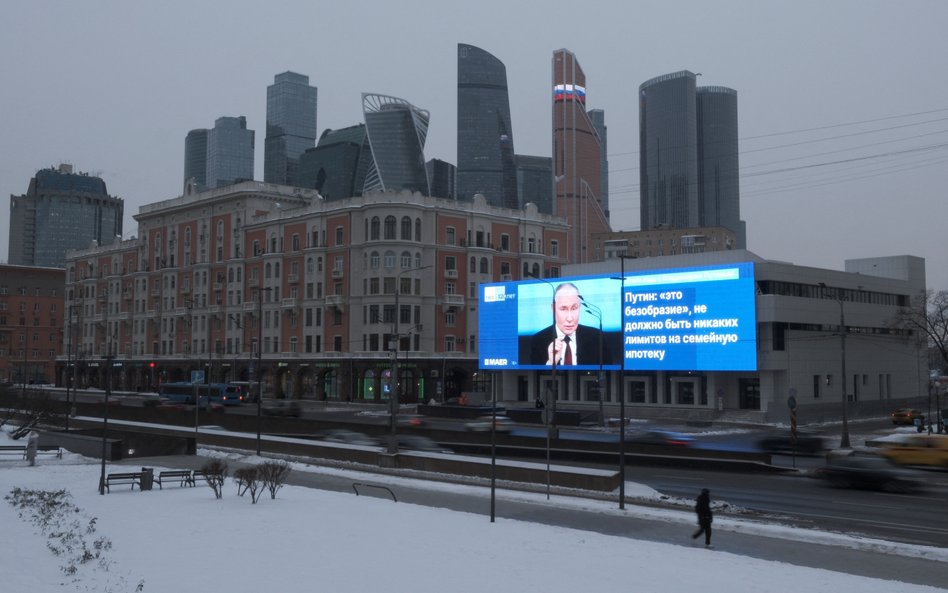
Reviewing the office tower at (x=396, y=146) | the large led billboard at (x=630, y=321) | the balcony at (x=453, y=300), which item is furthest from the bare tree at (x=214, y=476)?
the office tower at (x=396, y=146)

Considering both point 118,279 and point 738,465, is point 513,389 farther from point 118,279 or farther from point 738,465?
point 118,279

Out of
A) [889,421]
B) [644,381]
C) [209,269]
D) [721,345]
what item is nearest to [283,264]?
[209,269]

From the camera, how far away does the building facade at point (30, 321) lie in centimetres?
15650

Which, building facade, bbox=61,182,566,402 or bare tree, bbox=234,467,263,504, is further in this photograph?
building facade, bbox=61,182,566,402

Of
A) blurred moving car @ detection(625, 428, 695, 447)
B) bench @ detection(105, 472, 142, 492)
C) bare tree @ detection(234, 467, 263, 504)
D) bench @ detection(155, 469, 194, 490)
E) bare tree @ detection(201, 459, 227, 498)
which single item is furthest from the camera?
blurred moving car @ detection(625, 428, 695, 447)

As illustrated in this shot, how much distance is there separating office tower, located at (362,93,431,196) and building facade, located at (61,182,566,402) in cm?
1342

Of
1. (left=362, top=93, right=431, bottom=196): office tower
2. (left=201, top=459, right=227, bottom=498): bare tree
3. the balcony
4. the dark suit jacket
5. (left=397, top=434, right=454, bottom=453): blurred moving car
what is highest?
(left=362, top=93, right=431, bottom=196): office tower

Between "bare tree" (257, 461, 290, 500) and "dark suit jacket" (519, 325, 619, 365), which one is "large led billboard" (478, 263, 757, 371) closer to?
"dark suit jacket" (519, 325, 619, 365)

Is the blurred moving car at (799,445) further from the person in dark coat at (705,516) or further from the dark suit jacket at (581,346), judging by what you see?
the dark suit jacket at (581,346)

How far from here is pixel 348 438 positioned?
51.1m

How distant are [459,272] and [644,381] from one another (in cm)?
3008

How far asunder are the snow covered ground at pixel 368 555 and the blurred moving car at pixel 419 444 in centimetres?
2006

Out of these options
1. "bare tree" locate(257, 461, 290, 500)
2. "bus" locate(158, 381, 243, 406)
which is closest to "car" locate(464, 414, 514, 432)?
"bare tree" locate(257, 461, 290, 500)

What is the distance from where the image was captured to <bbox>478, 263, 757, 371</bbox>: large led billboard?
6650 cm
